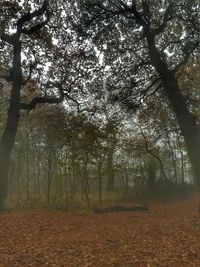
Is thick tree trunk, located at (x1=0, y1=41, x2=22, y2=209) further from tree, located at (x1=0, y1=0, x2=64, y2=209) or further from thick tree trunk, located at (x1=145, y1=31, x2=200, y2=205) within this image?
thick tree trunk, located at (x1=145, y1=31, x2=200, y2=205)

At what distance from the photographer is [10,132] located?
1428 centimetres

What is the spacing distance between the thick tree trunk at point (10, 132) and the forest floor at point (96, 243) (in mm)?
1590

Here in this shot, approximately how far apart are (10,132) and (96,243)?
7.50 meters

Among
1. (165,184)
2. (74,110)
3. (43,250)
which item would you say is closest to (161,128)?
(165,184)

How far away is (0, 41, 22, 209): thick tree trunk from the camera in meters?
13.8

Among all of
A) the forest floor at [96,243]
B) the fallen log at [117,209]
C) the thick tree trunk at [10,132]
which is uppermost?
the thick tree trunk at [10,132]

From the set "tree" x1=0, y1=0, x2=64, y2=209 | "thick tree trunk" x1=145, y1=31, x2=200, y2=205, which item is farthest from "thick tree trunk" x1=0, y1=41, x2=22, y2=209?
"thick tree trunk" x1=145, y1=31, x2=200, y2=205

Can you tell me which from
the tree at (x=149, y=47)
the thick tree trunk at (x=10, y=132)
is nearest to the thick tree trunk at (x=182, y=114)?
the tree at (x=149, y=47)

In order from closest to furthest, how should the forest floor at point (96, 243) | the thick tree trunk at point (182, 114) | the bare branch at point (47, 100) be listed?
the forest floor at point (96, 243) → the thick tree trunk at point (182, 114) → the bare branch at point (47, 100)

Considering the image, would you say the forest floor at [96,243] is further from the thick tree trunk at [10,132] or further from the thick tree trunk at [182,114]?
the thick tree trunk at [182,114]

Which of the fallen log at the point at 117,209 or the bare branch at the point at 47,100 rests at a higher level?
the bare branch at the point at 47,100

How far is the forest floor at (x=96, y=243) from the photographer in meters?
7.11

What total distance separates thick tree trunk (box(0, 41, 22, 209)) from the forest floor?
1.59m

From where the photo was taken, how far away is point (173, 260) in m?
7.11
